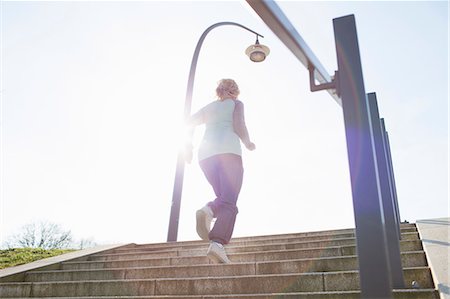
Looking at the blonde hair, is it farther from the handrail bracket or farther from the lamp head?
the lamp head

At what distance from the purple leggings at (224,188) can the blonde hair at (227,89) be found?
0.73 m

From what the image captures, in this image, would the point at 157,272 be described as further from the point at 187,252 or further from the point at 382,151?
the point at 382,151

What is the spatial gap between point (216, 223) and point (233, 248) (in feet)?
6.93

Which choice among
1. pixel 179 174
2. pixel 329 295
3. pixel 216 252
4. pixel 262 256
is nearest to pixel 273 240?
pixel 262 256

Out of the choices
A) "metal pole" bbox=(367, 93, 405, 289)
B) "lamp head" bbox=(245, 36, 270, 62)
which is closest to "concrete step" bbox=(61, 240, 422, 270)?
"metal pole" bbox=(367, 93, 405, 289)

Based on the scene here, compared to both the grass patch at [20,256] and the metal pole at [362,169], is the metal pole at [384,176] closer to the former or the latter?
the metal pole at [362,169]

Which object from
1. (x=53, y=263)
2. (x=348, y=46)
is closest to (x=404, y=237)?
(x=348, y=46)

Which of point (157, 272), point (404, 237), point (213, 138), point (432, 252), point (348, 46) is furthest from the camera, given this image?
point (404, 237)

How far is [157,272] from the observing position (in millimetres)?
4324

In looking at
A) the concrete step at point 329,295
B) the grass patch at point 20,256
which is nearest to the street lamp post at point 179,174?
the grass patch at point 20,256

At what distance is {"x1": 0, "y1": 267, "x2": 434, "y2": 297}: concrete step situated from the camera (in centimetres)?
305

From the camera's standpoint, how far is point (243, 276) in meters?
3.42

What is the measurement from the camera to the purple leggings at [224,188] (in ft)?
11.6

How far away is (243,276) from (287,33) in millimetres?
2358
